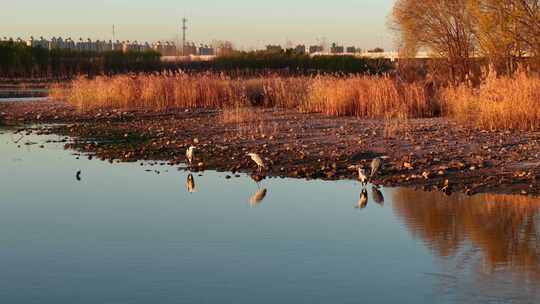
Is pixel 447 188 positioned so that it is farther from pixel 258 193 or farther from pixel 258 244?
pixel 258 244

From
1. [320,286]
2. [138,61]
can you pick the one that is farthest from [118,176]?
[138,61]

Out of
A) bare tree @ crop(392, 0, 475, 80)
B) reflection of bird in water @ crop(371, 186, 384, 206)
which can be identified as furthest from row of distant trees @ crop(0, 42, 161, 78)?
reflection of bird in water @ crop(371, 186, 384, 206)

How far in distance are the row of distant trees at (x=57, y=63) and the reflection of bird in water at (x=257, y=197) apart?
40491 millimetres

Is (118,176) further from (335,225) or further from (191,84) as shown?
(191,84)

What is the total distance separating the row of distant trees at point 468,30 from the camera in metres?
25.0

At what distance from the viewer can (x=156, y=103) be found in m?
28.0

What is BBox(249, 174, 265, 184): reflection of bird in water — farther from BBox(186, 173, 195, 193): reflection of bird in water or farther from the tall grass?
the tall grass

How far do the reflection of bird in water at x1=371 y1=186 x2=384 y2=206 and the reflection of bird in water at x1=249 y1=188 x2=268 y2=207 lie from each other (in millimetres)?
1522

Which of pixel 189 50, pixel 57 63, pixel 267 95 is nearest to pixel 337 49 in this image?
pixel 189 50

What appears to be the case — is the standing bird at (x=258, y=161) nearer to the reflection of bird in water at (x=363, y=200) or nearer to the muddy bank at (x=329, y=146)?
the muddy bank at (x=329, y=146)

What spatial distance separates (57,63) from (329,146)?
42944 millimetres

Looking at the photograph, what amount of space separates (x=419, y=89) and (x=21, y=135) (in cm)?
1043

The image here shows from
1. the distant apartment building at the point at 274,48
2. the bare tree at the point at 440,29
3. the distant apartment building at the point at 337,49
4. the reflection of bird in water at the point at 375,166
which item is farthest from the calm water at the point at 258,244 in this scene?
the distant apartment building at the point at 337,49

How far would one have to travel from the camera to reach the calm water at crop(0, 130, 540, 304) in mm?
7230
